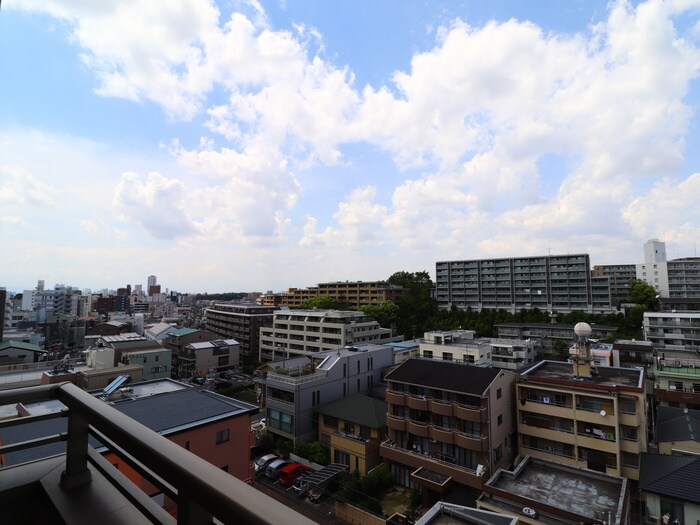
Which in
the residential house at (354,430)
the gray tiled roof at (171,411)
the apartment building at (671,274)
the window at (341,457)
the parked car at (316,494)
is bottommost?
the parked car at (316,494)

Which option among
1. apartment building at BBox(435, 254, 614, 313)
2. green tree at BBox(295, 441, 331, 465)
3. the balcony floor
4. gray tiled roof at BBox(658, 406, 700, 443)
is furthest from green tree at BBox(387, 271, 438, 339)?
the balcony floor

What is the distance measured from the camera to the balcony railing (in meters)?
0.93

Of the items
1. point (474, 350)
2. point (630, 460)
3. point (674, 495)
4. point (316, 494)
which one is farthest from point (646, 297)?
point (316, 494)

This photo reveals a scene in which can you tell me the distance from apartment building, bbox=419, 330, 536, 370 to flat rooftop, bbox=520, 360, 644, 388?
592 centimetres

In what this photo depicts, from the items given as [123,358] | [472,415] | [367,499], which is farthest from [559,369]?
[123,358]

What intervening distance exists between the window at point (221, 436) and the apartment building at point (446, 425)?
345 inches

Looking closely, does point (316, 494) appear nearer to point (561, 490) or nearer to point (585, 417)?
point (561, 490)

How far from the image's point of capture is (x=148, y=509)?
1526mm

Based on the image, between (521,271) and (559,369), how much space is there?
1633 inches

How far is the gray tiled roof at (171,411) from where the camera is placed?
33.6 ft

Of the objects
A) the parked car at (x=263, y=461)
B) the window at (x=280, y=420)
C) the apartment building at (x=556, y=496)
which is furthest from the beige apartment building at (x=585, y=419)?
the parked car at (x=263, y=461)

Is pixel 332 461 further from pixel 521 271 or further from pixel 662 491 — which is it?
pixel 521 271

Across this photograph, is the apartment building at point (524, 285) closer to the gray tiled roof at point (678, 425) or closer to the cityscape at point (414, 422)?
the cityscape at point (414, 422)

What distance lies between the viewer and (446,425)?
17.0m
